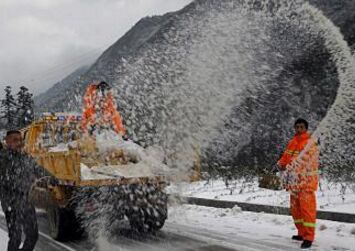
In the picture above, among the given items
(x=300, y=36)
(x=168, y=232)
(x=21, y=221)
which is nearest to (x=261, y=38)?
(x=300, y=36)

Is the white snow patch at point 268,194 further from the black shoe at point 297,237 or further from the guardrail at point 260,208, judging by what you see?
the black shoe at point 297,237

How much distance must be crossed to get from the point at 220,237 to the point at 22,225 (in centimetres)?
318

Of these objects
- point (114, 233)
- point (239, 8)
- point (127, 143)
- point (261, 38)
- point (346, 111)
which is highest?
point (261, 38)

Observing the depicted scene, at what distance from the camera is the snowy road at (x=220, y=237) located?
7.54 metres

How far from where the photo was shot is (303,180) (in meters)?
7.43

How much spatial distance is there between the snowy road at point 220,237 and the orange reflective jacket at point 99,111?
6.04 feet

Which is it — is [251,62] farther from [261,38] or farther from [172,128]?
[172,128]

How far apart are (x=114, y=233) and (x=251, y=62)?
592 inches

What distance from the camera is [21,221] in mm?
6406

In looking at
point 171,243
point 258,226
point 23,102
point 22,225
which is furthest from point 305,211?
point 23,102

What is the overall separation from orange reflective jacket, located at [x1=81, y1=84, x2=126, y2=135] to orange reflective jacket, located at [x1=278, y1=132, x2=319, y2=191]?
10.0 ft

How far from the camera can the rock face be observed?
35.6 ft

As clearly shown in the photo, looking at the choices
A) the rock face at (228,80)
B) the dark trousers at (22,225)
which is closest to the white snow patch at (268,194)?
the rock face at (228,80)

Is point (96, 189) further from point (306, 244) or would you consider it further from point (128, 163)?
point (306, 244)
